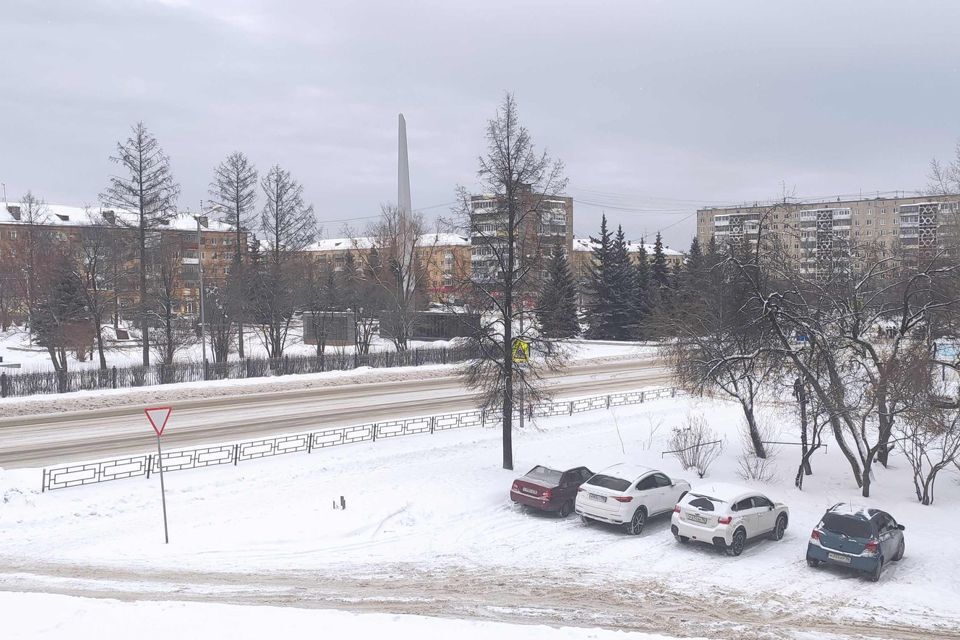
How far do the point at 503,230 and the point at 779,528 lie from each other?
37.1 feet

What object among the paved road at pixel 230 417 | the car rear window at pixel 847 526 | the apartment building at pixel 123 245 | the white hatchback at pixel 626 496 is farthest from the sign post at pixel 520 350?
the apartment building at pixel 123 245

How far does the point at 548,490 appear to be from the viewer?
60.1 feet

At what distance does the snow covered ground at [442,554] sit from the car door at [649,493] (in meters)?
0.56

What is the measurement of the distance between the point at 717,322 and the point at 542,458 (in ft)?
29.7

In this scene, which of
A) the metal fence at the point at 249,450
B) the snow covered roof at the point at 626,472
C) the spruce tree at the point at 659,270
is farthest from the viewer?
the spruce tree at the point at 659,270

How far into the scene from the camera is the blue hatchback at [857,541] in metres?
14.2

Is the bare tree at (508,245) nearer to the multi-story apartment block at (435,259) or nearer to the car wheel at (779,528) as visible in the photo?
the multi-story apartment block at (435,259)

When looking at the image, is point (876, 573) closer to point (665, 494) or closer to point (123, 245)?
point (665, 494)

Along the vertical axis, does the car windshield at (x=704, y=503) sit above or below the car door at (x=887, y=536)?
above

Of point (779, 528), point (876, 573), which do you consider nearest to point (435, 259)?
point (779, 528)

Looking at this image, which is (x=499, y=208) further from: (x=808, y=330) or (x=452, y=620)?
(x=452, y=620)

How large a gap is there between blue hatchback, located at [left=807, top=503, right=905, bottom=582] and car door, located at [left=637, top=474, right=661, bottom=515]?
12.5 ft

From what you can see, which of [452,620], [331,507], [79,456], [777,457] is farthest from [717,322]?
[79,456]

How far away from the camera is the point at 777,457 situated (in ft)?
82.8
